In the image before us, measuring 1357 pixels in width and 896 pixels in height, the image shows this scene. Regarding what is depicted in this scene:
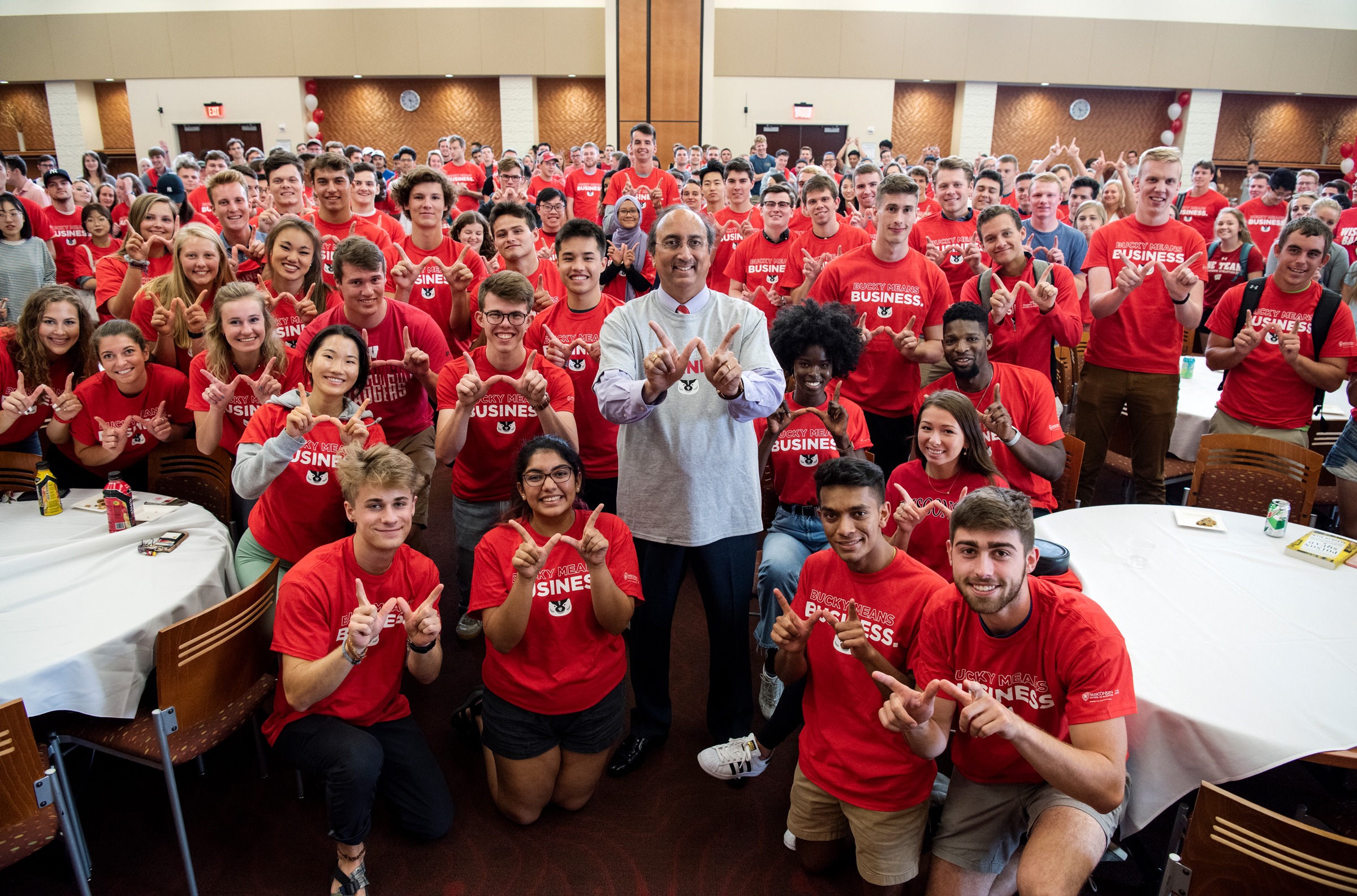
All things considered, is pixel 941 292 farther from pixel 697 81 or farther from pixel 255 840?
pixel 697 81

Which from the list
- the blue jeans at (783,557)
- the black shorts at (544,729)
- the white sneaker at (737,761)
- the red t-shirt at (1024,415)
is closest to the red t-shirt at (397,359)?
the black shorts at (544,729)

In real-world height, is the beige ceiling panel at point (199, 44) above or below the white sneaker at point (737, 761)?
above

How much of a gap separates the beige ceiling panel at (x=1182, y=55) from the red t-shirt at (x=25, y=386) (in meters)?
19.4

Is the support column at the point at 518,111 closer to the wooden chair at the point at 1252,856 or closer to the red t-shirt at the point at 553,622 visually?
the red t-shirt at the point at 553,622

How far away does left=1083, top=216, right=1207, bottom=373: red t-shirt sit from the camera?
161 inches

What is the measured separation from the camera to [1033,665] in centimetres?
213

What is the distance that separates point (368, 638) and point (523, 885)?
3.17 feet

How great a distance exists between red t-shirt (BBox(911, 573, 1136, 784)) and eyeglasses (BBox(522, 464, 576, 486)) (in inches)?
49.9

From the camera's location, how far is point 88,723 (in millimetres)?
2479

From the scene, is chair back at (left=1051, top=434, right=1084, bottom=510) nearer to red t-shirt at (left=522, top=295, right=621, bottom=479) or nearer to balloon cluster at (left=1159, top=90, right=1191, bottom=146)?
red t-shirt at (left=522, top=295, right=621, bottom=479)

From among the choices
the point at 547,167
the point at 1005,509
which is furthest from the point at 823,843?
the point at 547,167

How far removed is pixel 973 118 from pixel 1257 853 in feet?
58.7

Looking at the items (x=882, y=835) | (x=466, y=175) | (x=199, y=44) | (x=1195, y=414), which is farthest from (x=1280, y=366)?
(x=199, y=44)

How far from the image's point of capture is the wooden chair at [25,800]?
1961mm
